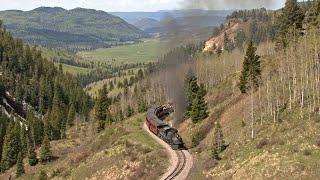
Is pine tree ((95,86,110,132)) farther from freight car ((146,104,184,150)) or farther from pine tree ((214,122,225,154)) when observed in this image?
pine tree ((214,122,225,154))

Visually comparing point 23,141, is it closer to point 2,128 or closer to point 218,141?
point 2,128

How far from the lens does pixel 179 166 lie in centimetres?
7244

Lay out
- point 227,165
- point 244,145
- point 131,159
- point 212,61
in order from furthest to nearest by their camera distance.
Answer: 1. point 212,61
2. point 131,159
3. point 244,145
4. point 227,165

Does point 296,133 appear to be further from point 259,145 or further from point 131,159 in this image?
point 131,159

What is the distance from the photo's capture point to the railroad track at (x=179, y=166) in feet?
223

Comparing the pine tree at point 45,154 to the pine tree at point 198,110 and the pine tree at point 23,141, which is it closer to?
the pine tree at point 23,141

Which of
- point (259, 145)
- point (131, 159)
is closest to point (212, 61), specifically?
point (131, 159)

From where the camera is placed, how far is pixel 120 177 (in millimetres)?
74562

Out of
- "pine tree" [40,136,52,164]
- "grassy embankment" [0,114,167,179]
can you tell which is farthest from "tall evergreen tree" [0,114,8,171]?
"pine tree" [40,136,52,164]

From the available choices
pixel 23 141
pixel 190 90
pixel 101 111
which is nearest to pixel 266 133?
pixel 190 90

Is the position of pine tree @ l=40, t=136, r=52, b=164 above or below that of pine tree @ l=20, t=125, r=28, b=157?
above

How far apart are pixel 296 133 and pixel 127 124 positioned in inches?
2437

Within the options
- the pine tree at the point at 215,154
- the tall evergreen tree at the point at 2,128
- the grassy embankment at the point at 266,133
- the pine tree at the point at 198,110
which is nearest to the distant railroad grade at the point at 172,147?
the grassy embankment at the point at 266,133

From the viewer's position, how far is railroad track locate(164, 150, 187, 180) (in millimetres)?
67838
